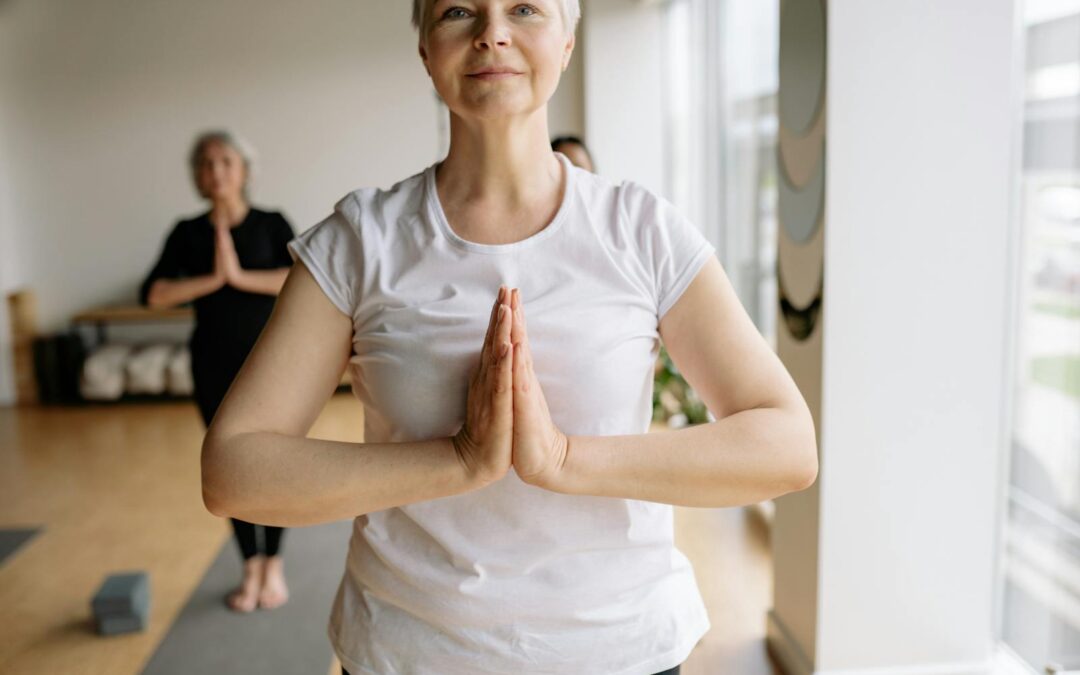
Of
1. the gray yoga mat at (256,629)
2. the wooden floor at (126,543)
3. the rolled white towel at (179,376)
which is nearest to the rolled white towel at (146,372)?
the rolled white towel at (179,376)

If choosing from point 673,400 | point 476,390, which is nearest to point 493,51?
point 476,390

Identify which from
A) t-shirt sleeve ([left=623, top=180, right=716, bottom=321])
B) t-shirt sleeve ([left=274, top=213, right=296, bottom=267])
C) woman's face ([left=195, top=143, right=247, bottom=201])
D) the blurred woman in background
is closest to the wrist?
t-shirt sleeve ([left=623, top=180, right=716, bottom=321])

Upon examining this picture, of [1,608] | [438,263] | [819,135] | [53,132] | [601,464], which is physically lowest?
[1,608]

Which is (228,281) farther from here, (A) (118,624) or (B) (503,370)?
(B) (503,370)

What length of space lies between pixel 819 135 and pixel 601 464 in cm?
170

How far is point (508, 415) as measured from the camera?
2.72ft

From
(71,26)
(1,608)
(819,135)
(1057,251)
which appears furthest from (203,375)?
(71,26)

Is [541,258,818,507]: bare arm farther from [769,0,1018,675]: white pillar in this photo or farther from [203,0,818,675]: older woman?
[769,0,1018,675]: white pillar

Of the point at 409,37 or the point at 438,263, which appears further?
the point at 409,37

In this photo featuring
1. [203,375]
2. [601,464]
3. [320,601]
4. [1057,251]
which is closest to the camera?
[601,464]

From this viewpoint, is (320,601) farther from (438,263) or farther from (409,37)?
(409,37)

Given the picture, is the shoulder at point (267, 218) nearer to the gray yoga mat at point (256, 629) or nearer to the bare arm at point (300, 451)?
the gray yoga mat at point (256, 629)

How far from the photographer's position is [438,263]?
3.01 feet

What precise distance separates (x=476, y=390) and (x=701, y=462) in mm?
212
